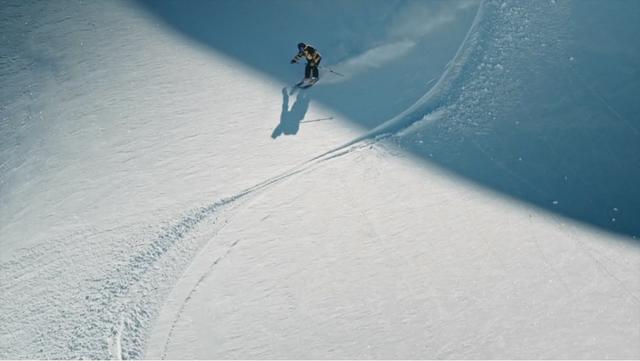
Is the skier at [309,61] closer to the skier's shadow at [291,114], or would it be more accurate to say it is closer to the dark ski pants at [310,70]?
the dark ski pants at [310,70]

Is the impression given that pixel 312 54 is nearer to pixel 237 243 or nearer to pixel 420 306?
pixel 237 243

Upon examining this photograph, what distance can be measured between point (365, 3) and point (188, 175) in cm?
555

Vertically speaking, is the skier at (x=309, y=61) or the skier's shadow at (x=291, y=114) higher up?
the skier at (x=309, y=61)

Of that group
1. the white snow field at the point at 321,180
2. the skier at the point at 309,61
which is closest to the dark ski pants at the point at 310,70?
the skier at the point at 309,61

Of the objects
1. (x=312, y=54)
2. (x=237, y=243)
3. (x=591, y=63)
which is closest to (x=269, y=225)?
(x=237, y=243)

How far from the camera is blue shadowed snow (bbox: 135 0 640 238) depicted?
9086 mm

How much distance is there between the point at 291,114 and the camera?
10.1 meters

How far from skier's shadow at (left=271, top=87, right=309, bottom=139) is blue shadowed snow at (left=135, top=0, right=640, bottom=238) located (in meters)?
0.28

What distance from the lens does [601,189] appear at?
8836 mm

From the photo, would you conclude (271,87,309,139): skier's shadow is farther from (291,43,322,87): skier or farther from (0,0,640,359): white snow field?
(291,43,322,87): skier

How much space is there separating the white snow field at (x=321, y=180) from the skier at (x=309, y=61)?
21cm

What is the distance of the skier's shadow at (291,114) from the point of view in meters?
9.82

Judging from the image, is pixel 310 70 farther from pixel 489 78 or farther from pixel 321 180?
pixel 489 78

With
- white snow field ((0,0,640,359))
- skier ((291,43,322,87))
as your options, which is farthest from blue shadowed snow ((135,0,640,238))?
skier ((291,43,322,87))
